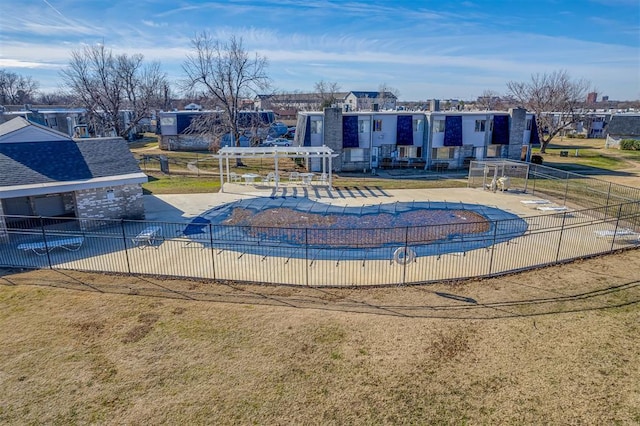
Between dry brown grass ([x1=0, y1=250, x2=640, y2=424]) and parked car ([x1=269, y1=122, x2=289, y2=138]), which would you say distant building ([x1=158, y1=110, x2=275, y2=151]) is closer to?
parked car ([x1=269, y1=122, x2=289, y2=138])

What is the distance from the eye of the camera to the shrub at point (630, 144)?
53219mm

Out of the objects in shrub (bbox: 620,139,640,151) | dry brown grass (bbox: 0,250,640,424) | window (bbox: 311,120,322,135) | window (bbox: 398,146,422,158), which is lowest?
dry brown grass (bbox: 0,250,640,424)

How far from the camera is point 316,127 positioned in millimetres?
37688

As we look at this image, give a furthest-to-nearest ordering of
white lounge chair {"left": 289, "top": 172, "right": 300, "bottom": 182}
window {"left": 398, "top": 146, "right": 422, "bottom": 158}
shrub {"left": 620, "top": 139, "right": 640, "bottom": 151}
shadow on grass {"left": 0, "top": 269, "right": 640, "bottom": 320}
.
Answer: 1. shrub {"left": 620, "top": 139, "right": 640, "bottom": 151}
2. window {"left": 398, "top": 146, "right": 422, "bottom": 158}
3. white lounge chair {"left": 289, "top": 172, "right": 300, "bottom": 182}
4. shadow on grass {"left": 0, "top": 269, "right": 640, "bottom": 320}

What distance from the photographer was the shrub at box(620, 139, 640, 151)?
5322 cm

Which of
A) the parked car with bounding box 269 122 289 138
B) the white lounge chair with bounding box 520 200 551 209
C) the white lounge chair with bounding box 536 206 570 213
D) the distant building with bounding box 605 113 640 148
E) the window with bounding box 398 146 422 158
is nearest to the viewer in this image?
the white lounge chair with bounding box 536 206 570 213

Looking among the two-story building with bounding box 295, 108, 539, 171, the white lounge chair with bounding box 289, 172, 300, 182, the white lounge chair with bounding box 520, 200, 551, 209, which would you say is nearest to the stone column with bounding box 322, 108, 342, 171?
the two-story building with bounding box 295, 108, 539, 171

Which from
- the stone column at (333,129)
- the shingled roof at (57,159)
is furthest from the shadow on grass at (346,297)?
the stone column at (333,129)

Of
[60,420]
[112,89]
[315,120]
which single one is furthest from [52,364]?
[112,89]

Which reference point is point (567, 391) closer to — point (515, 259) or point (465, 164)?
point (515, 259)

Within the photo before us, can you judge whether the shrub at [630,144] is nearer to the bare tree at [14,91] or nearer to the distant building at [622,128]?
the distant building at [622,128]

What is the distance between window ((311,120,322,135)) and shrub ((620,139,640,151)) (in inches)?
1680

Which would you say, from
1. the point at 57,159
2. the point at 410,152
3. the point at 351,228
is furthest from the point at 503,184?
the point at 57,159

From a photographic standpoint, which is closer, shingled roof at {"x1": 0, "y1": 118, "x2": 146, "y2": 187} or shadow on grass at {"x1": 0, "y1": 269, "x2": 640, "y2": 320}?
shadow on grass at {"x1": 0, "y1": 269, "x2": 640, "y2": 320}
